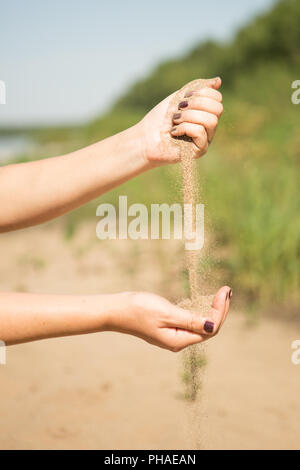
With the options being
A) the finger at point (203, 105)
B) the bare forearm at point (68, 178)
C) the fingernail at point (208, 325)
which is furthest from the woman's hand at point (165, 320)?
the finger at point (203, 105)

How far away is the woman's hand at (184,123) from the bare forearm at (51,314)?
19.5 inches

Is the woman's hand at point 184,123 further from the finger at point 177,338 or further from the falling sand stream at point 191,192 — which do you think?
the finger at point 177,338

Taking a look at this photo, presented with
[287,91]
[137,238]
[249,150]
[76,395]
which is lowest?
[76,395]

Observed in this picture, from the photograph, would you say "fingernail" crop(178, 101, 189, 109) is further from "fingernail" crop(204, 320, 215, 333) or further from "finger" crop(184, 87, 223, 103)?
"fingernail" crop(204, 320, 215, 333)

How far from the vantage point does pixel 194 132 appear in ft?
4.71

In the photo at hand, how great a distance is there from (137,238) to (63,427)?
2518 millimetres

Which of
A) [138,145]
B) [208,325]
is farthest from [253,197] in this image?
[208,325]

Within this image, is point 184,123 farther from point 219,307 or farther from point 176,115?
point 219,307

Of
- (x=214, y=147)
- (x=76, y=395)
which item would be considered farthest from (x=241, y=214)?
(x=214, y=147)

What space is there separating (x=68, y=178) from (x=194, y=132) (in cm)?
44

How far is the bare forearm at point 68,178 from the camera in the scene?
5.13ft

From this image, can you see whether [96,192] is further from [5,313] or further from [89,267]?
[89,267]

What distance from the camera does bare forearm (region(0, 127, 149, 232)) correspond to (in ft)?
5.13

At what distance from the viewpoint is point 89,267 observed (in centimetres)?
394
